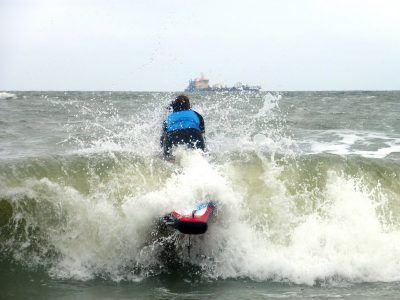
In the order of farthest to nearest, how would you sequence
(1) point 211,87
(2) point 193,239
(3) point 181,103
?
(1) point 211,87
(3) point 181,103
(2) point 193,239

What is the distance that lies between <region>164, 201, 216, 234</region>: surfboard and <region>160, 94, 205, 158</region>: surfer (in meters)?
2.01

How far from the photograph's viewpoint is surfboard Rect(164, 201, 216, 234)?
5.69m

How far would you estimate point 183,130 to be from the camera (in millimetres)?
8008

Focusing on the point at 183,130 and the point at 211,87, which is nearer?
the point at 183,130

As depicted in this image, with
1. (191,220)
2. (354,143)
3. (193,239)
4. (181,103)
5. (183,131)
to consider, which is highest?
(354,143)

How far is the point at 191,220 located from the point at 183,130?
2547 millimetres

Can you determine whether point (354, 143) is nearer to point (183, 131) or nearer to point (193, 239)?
point (183, 131)

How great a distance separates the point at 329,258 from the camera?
6.50m

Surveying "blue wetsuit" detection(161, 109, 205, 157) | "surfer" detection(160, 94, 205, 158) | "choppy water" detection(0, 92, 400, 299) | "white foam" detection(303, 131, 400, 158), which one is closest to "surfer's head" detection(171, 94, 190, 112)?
"surfer" detection(160, 94, 205, 158)

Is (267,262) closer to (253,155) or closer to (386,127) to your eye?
(253,155)

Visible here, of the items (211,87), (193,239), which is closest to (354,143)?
(211,87)

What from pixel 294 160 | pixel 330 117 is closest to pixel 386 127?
pixel 330 117

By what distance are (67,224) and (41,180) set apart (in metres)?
0.84

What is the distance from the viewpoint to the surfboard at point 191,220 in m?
5.69
